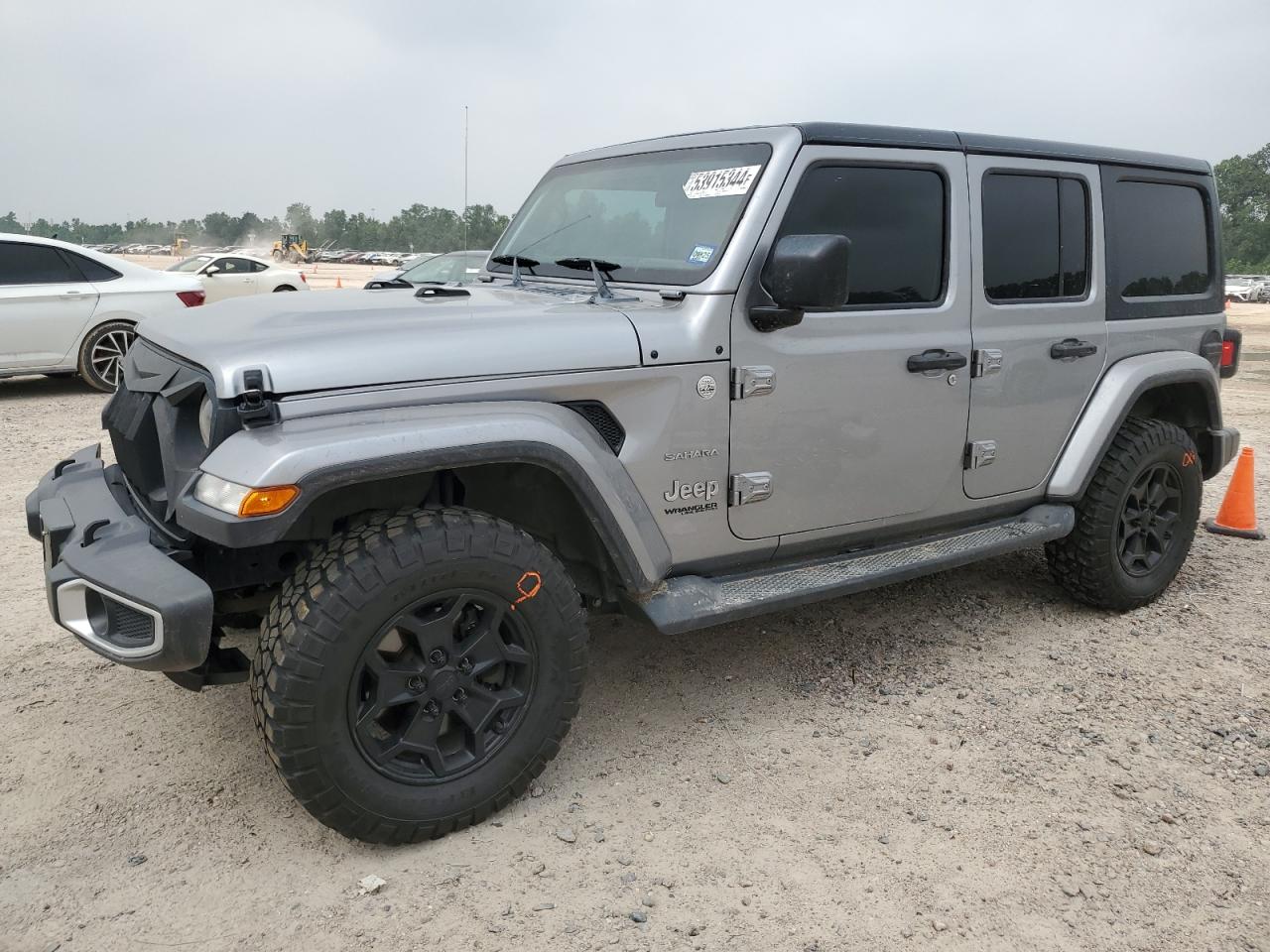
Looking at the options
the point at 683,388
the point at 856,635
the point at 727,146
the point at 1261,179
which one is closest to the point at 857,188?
the point at 727,146

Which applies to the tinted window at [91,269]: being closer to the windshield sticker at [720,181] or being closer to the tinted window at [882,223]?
the windshield sticker at [720,181]

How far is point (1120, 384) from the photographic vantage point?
4.23 metres

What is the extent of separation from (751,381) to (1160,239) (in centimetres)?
248

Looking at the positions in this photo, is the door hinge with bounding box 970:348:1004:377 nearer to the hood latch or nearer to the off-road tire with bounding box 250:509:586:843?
the off-road tire with bounding box 250:509:586:843

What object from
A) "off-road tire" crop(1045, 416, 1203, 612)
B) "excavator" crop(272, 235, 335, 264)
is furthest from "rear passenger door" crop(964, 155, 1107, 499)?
"excavator" crop(272, 235, 335, 264)

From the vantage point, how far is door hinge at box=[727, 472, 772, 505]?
3221mm

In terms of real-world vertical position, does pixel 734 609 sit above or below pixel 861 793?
above

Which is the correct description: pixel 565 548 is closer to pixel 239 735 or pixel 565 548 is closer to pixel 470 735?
pixel 470 735

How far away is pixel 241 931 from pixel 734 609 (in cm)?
163

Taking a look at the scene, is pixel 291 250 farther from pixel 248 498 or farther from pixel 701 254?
pixel 248 498

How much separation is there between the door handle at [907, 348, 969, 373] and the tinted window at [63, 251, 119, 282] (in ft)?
27.3

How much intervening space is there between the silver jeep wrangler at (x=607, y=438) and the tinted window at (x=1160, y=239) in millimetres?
29

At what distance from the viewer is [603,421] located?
298 centimetres

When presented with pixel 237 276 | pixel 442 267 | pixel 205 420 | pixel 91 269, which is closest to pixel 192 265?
pixel 237 276
